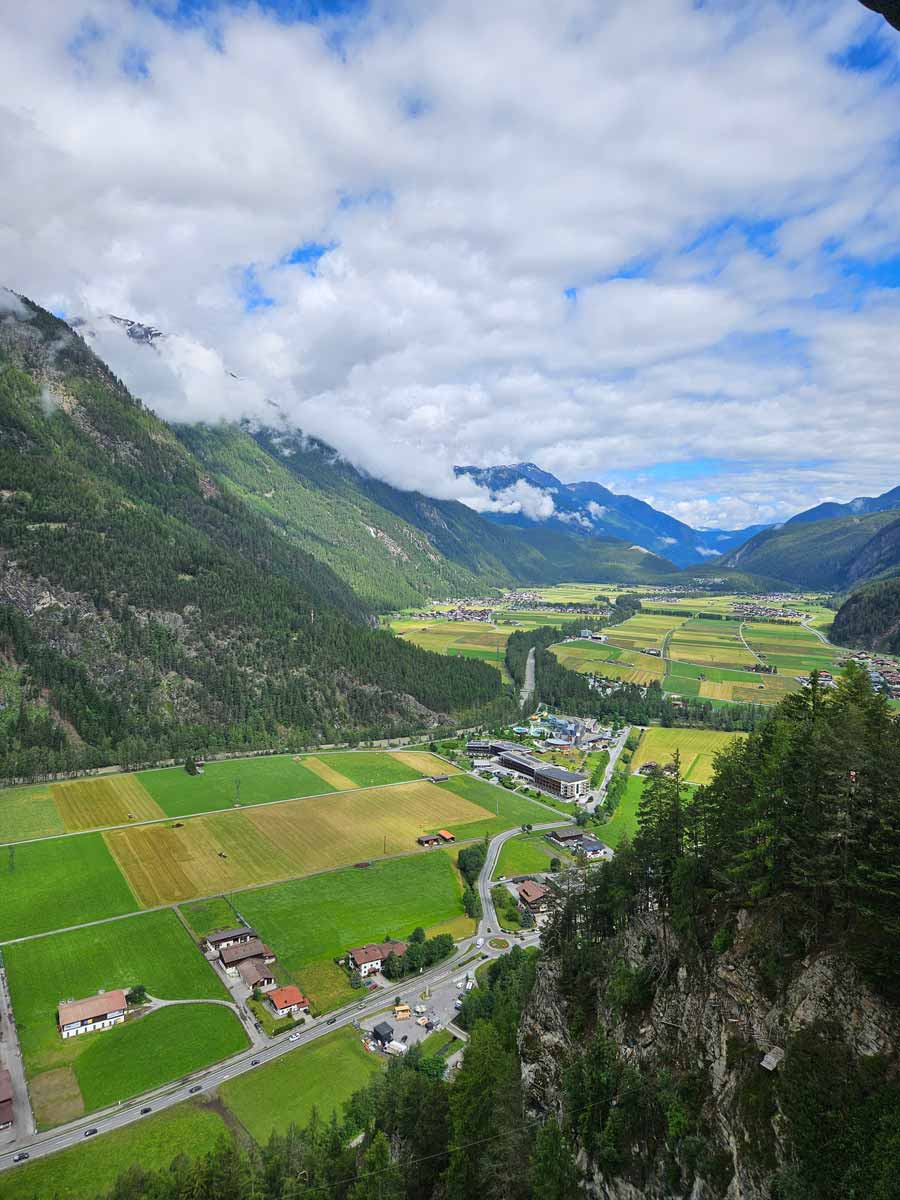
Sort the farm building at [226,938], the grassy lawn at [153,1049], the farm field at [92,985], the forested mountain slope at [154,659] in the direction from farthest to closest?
the forested mountain slope at [154,659] → the farm building at [226,938] → the farm field at [92,985] → the grassy lawn at [153,1049]

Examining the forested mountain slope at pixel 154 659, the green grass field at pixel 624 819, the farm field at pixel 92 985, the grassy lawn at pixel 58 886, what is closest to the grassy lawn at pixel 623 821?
the green grass field at pixel 624 819

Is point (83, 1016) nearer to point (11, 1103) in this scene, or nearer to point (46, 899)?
point (11, 1103)

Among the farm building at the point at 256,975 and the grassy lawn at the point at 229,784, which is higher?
the grassy lawn at the point at 229,784

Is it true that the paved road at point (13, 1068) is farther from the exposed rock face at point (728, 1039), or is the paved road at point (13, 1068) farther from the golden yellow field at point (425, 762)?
the golden yellow field at point (425, 762)

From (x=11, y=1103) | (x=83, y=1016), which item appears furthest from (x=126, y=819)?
(x=11, y=1103)

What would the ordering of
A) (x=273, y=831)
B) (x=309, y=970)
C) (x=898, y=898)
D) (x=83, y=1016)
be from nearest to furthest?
1. (x=898, y=898)
2. (x=83, y=1016)
3. (x=309, y=970)
4. (x=273, y=831)

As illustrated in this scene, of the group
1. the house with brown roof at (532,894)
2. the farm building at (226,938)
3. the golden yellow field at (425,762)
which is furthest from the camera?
the golden yellow field at (425,762)

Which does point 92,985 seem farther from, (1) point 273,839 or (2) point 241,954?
(1) point 273,839

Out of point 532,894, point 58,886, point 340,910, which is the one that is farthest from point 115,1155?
point 532,894
